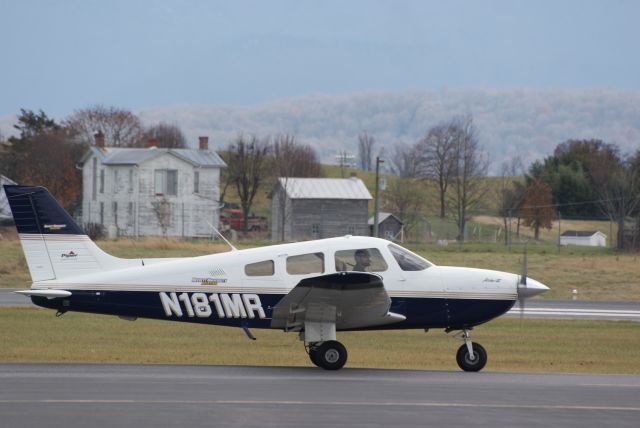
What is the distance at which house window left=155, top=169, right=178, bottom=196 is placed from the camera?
2601 inches

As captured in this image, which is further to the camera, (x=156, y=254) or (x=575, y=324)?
(x=156, y=254)

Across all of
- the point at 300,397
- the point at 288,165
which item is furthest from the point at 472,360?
the point at 288,165

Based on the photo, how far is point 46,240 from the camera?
630 inches

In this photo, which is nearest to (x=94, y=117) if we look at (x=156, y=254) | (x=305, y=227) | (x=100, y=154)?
(x=100, y=154)

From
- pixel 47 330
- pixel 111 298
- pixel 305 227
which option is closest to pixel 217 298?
pixel 111 298

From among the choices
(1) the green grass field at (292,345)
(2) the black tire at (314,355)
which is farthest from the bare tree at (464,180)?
(2) the black tire at (314,355)

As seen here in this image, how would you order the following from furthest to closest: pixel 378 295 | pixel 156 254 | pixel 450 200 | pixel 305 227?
pixel 450 200, pixel 305 227, pixel 156 254, pixel 378 295

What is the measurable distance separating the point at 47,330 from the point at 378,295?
979 cm

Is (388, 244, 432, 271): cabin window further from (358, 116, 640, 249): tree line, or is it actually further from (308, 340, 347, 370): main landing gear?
(358, 116, 640, 249): tree line

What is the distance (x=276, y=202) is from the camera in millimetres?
67000

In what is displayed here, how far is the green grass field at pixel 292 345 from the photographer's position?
1864 centimetres

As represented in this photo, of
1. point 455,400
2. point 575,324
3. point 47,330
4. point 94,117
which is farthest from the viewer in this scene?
point 94,117

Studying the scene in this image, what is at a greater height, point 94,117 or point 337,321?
point 94,117

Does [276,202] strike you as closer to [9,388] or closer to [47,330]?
[47,330]
